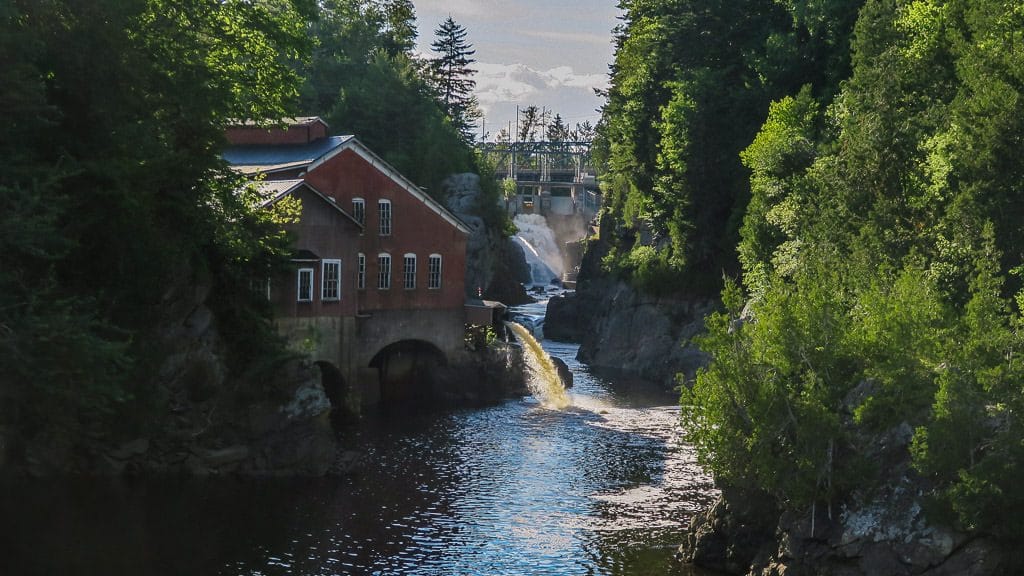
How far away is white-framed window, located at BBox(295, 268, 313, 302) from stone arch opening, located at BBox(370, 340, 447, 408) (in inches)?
315

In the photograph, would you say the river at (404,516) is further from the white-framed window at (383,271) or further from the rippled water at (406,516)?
the white-framed window at (383,271)

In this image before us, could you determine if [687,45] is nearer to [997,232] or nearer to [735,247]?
[735,247]

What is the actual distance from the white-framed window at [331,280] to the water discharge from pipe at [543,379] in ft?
39.0

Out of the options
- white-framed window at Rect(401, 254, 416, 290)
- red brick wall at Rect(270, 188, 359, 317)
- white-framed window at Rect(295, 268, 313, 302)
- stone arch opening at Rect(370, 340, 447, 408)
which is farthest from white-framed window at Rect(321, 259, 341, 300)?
stone arch opening at Rect(370, 340, 447, 408)

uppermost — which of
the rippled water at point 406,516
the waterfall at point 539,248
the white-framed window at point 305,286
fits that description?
the waterfall at point 539,248

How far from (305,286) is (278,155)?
10.9 m

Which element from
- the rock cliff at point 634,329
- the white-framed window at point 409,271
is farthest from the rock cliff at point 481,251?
the white-framed window at point 409,271

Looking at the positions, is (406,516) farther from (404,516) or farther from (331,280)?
(331,280)

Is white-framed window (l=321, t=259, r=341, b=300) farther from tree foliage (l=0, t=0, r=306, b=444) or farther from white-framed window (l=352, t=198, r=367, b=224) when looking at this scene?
→ tree foliage (l=0, t=0, r=306, b=444)

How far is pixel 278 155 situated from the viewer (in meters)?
60.4

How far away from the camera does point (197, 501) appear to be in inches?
1462

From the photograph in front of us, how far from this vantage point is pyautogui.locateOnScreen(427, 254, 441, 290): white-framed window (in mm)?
60625

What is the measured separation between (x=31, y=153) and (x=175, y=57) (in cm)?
889

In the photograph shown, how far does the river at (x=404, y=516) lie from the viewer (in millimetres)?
31453
